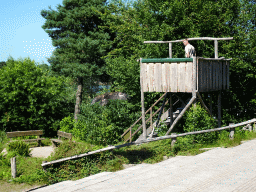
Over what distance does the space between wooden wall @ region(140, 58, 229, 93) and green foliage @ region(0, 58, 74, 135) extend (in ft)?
31.5

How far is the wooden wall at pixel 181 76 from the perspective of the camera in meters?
12.7

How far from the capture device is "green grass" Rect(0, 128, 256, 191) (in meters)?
9.67

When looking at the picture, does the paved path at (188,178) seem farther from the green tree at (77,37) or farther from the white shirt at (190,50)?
the green tree at (77,37)

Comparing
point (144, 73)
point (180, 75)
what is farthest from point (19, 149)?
point (180, 75)

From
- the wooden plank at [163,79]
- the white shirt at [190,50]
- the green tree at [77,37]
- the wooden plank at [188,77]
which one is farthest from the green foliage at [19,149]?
the green tree at [77,37]

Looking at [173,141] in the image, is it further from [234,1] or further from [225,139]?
[234,1]

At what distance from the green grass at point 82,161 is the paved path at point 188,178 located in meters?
1.70

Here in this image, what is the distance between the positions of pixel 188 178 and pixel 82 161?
4066mm

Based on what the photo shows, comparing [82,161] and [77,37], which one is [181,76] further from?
[77,37]

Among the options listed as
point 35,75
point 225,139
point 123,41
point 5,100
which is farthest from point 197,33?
point 5,100

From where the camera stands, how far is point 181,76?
1298 centimetres

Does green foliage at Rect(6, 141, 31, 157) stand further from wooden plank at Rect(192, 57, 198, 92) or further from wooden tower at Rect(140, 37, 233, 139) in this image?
wooden plank at Rect(192, 57, 198, 92)

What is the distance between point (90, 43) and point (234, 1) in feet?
38.6

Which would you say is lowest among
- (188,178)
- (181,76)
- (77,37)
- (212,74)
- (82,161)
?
(82,161)
